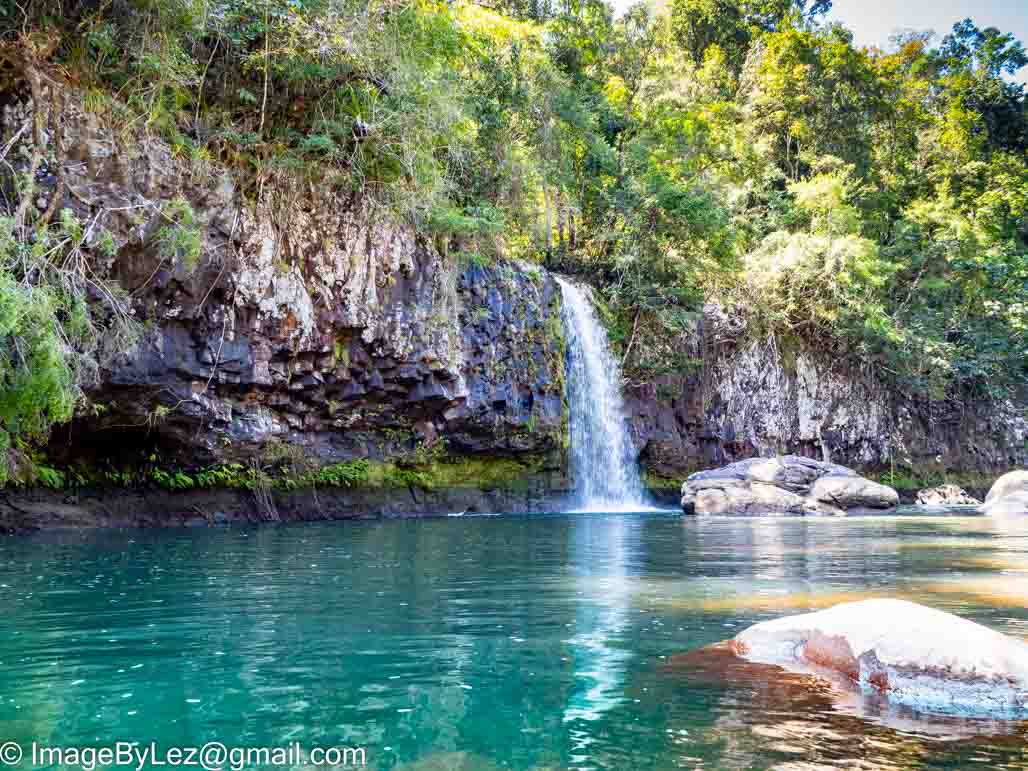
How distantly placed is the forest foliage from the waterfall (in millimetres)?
1288

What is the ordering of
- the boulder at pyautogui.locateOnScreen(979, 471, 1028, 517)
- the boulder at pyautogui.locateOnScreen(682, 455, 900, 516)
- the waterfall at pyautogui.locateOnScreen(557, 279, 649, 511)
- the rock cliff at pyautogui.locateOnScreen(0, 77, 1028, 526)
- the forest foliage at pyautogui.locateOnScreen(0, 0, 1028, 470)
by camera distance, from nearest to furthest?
the rock cliff at pyautogui.locateOnScreen(0, 77, 1028, 526) → the forest foliage at pyautogui.locateOnScreen(0, 0, 1028, 470) → the boulder at pyautogui.locateOnScreen(682, 455, 900, 516) → the boulder at pyautogui.locateOnScreen(979, 471, 1028, 517) → the waterfall at pyautogui.locateOnScreen(557, 279, 649, 511)

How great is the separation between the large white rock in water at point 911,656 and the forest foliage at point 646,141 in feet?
24.4

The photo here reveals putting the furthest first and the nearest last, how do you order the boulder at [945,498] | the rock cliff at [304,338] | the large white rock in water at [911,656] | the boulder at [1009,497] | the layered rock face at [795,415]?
the boulder at [945,498] → the layered rock face at [795,415] → the boulder at [1009,497] → the rock cliff at [304,338] → the large white rock in water at [911,656]

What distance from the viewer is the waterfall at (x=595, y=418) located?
21.3m

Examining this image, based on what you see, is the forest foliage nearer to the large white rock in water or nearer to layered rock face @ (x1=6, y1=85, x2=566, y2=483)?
layered rock face @ (x1=6, y1=85, x2=566, y2=483)

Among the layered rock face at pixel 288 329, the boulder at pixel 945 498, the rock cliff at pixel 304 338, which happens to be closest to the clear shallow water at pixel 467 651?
the rock cliff at pixel 304 338

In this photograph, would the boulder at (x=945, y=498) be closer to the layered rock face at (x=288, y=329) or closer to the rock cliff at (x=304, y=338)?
the rock cliff at (x=304, y=338)

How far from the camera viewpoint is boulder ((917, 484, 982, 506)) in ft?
81.9

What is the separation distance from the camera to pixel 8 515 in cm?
1379

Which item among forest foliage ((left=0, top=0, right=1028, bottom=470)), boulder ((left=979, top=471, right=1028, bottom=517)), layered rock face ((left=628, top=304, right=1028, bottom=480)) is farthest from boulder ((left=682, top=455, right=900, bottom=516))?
forest foliage ((left=0, top=0, right=1028, bottom=470))

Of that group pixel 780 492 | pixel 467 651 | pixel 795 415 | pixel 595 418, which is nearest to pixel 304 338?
pixel 595 418

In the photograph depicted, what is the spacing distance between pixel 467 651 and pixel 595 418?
1726 centimetres

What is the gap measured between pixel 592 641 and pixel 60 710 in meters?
2.82

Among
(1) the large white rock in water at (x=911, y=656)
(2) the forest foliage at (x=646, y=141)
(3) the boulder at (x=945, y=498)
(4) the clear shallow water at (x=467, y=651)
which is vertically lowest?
(3) the boulder at (x=945, y=498)
